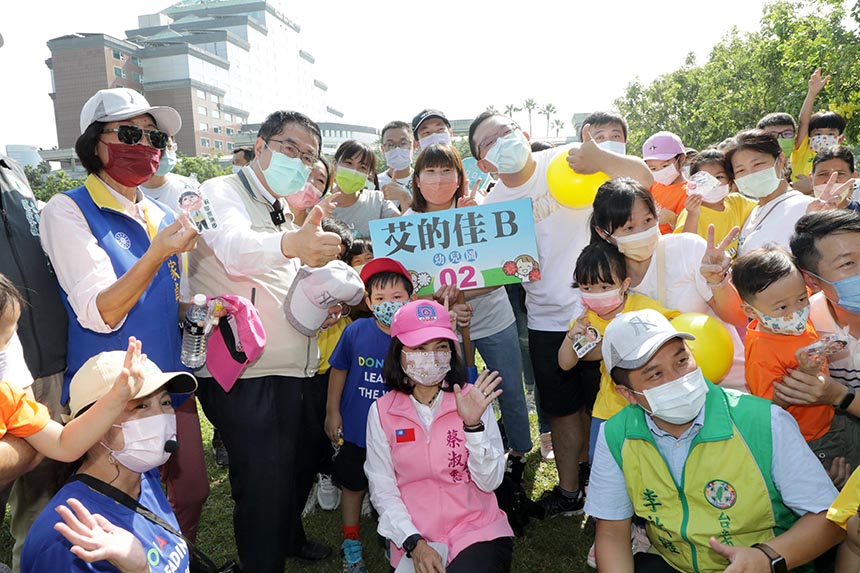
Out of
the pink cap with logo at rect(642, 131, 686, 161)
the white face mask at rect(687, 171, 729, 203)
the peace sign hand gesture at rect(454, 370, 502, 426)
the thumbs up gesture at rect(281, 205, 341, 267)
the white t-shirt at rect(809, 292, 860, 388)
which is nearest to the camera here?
the thumbs up gesture at rect(281, 205, 341, 267)

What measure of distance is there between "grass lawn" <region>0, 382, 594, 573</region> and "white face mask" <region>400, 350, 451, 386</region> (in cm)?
158

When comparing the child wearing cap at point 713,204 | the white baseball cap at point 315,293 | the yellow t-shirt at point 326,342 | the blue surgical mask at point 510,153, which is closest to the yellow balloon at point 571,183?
the blue surgical mask at point 510,153

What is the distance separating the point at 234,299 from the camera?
296cm

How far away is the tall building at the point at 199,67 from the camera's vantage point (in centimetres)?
7112

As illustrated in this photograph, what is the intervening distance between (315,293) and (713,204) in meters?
3.46

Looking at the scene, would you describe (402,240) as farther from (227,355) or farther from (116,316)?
(116,316)

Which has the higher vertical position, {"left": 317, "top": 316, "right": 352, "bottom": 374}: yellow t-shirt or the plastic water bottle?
the plastic water bottle

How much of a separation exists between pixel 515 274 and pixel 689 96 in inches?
1331

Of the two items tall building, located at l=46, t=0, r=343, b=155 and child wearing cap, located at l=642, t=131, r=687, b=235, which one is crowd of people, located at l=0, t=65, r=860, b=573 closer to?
child wearing cap, located at l=642, t=131, r=687, b=235

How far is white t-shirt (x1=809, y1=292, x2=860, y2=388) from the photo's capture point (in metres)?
2.86

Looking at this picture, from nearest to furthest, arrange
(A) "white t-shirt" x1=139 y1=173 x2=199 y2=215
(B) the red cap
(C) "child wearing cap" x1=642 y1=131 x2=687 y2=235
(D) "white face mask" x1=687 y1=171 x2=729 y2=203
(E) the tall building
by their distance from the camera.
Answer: (B) the red cap
(D) "white face mask" x1=687 y1=171 x2=729 y2=203
(C) "child wearing cap" x1=642 y1=131 x2=687 y2=235
(A) "white t-shirt" x1=139 y1=173 x2=199 y2=215
(E) the tall building

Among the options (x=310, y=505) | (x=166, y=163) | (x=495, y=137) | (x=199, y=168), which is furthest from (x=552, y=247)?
(x=199, y=168)

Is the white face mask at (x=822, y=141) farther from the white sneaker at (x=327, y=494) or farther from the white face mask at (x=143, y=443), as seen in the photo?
the white face mask at (x=143, y=443)

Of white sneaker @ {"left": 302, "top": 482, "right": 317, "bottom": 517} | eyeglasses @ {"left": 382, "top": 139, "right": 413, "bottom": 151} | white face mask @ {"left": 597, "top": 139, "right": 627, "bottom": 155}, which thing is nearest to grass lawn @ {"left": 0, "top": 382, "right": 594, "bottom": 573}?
white sneaker @ {"left": 302, "top": 482, "right": 317, "bottom": 517}
